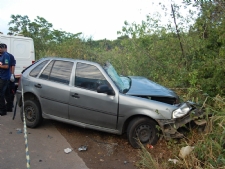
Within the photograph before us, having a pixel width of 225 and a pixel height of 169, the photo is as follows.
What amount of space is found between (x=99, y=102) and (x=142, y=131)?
3.36 ft

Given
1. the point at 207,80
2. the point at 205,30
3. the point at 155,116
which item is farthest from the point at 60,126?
the point at 205,30

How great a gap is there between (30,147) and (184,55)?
19.3 ft

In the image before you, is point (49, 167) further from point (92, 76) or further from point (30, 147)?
point (92, 76)

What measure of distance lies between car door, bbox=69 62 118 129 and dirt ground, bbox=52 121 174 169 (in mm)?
438

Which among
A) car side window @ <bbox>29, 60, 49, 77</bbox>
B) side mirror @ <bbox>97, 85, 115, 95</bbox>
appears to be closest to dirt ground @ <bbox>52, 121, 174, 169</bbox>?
side mirror @ <bbox>97, 85, 115, 95</bbox>

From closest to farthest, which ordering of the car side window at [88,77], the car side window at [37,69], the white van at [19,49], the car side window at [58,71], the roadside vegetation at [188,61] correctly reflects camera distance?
the roadside vegetation at [188,61], the car side window at [88,77], the car side window at [58,71], the car side window at [37,69], the white van at [19,49]

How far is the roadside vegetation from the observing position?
3.88m

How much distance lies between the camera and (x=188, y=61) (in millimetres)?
8156

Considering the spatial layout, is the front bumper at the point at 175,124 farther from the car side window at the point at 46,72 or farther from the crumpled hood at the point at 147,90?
the car side window at the point at 46,72


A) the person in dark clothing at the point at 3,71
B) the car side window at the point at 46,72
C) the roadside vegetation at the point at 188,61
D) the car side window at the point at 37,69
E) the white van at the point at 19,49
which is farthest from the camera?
the white van at the point at 19,49

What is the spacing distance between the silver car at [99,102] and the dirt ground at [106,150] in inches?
9.1

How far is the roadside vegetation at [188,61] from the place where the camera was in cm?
388

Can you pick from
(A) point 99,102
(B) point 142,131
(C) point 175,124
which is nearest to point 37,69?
(A) point 99,102

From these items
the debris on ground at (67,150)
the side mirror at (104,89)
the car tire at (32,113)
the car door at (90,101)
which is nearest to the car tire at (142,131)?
the car door at (90,101)
